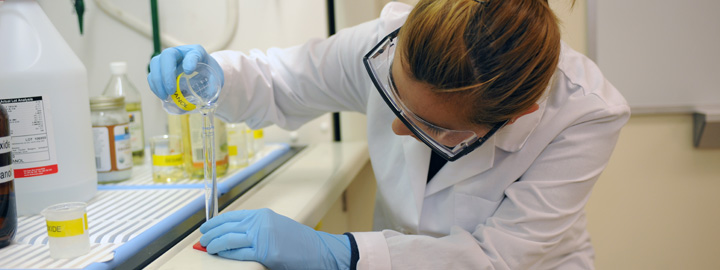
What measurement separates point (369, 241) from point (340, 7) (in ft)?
3.05

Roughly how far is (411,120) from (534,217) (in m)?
0.28

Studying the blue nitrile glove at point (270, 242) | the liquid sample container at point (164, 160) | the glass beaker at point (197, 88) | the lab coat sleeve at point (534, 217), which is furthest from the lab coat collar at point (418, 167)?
the liquid sample container at point (164, 160)

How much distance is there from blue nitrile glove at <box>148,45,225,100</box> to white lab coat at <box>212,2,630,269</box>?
0.14 meters

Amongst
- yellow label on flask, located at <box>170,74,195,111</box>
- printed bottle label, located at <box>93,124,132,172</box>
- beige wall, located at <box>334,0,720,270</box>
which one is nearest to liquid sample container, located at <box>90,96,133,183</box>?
printed bottle label, located at <box>93,124,132,172</box>

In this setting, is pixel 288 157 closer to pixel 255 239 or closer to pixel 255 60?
pixel 255 60

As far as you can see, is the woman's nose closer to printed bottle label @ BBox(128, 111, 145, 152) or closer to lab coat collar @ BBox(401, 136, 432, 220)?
lab coat collar @ BBox(401, 136, 432, 220)

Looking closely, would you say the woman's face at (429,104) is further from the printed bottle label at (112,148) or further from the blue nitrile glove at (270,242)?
the printed bottle label at (112,148)

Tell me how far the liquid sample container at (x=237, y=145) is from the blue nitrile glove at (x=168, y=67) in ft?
1.33

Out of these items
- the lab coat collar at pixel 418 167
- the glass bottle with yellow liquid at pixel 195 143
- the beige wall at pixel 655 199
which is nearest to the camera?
the lab coat collar at pixel 418 167

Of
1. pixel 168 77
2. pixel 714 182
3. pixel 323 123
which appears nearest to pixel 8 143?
pixel 168 77

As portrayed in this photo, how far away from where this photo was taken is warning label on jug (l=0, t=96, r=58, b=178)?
0.91 m

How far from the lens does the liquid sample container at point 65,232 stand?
774 mm

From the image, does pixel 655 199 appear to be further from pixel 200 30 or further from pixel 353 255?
pixel 200 30

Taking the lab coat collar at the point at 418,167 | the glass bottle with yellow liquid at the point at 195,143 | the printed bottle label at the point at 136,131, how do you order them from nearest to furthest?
the lab coat collar at the point at 418,167 < the glass bottle with yellow liquid at the point at 195,143 < the printed bottle label at the point at 136,131
